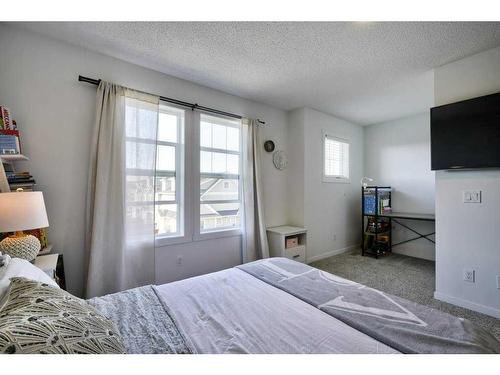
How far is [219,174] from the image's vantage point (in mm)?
2936

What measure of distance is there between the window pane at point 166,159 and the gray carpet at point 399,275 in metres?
2.60

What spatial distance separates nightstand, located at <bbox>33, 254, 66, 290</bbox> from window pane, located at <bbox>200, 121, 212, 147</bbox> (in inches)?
69.7

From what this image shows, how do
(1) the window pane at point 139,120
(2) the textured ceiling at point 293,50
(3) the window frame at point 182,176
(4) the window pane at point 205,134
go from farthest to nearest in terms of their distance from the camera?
(4) the window pane at point 205,134
(3) the window frame at point 182,176
(1) the window pane at point 139,120
(2) the textured ceiling at point 293,50

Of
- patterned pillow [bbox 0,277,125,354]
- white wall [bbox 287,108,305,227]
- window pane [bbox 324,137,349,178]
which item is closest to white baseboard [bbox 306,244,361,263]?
white wall [bbox 287,108,305,227]

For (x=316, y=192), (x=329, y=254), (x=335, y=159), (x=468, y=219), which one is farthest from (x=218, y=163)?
(x=468, y=219)

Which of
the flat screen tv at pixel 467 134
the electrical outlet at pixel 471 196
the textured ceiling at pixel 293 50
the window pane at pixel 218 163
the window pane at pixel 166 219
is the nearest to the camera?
the textured ceiling at pixel 293 50

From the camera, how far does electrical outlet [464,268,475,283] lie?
214cm

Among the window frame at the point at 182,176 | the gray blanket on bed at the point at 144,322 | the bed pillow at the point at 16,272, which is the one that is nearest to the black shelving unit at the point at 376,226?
the window frame at the point at 182,176

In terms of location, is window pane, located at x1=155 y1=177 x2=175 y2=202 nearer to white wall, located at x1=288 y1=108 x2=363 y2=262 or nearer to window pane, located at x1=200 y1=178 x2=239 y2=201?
window pane, located at x1=200 y1=178 x2=239 y2=201

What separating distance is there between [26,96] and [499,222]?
13.8 ft

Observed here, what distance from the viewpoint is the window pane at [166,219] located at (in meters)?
2.47

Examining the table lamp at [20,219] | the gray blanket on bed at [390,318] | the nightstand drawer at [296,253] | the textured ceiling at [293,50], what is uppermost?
the textured ceiling at [293,50]

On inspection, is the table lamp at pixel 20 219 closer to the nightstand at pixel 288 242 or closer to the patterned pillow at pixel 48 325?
the patterned pillow at pixel 48 325

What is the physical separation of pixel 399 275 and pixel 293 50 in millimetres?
3111
